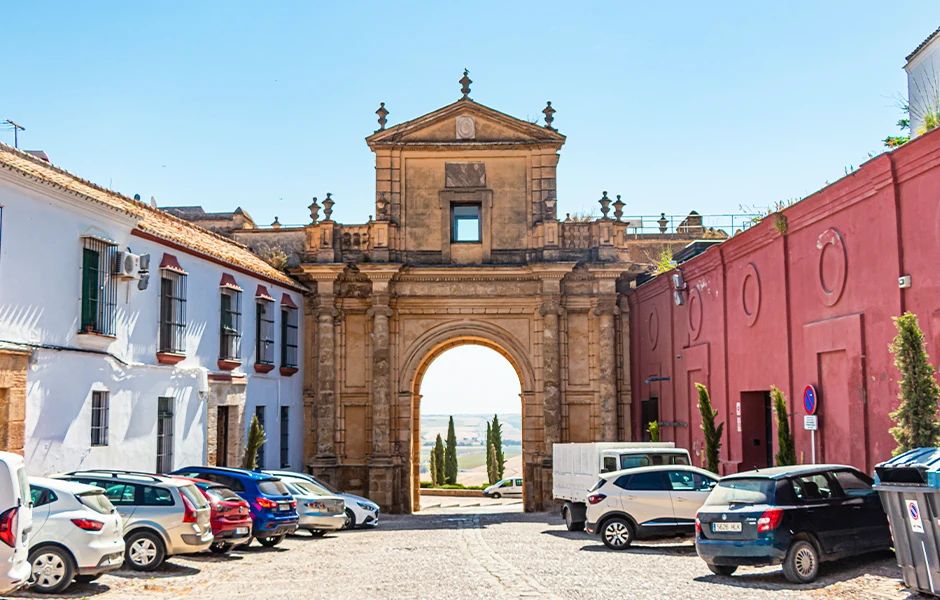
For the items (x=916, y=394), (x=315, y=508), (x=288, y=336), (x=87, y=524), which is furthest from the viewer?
(x=288, y=336)

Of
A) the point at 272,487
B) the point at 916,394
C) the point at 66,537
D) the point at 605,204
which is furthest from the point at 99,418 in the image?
the point at 605,204

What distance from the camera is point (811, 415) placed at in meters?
16.7

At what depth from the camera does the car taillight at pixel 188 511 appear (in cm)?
1392

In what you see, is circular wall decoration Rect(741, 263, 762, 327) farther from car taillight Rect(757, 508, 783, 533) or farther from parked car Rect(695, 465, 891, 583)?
car taillight Rect(757, 508, 783, 533)

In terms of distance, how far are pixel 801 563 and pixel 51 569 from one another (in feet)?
29.5

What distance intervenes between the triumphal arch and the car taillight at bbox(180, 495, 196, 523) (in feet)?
51.0

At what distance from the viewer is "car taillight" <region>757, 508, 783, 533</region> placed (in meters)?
11.7

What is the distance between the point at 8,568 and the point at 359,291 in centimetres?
2113

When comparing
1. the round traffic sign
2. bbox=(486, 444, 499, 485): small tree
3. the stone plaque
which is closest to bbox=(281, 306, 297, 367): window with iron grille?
the stone plaque

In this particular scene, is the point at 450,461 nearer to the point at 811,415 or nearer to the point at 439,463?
the point at 439,463

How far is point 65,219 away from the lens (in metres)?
17.2

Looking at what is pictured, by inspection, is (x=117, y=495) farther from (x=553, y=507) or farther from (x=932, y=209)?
(x=553, y=507)

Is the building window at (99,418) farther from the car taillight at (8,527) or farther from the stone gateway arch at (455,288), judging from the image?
the stone gateway arch at (455,288)

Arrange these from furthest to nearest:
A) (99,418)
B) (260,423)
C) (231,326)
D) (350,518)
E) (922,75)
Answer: (260,423)
(231,326)
(350,518)
(922,75)
(99,418)
